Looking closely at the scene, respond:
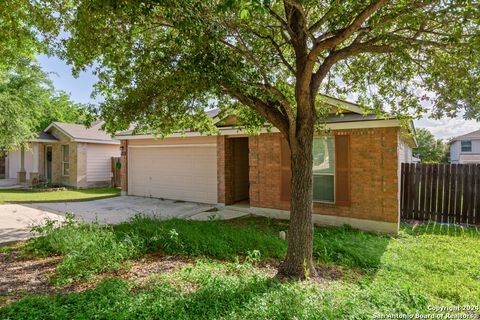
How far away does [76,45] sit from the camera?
4703 mm

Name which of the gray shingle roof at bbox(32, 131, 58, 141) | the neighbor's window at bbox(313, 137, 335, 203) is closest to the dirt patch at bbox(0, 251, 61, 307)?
the neighbor's window at bbox(313, 137, 335, 203)

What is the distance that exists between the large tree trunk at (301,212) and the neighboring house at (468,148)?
3136cm

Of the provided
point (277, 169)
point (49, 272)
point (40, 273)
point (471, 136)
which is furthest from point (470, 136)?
point (40, 273)

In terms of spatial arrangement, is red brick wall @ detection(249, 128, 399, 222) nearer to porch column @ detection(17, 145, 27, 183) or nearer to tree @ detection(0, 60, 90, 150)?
tree @ detection(0, 60, 90, 150)

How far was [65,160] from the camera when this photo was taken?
17.7 metres

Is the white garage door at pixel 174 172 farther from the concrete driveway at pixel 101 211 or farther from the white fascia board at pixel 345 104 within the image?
the white fascia board at pixel 345 104

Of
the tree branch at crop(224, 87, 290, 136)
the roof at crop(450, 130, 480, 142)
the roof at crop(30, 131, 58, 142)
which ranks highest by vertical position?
the roof at crop(450, 130, 480, 142)

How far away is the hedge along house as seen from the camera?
776 cm

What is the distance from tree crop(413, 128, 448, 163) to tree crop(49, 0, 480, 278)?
32751 mm

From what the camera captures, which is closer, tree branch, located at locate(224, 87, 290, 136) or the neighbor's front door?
tree branch, located at locate(224, 87, 290, 136)

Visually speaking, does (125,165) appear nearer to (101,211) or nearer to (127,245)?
(101,211)

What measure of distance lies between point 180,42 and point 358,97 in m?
4.79

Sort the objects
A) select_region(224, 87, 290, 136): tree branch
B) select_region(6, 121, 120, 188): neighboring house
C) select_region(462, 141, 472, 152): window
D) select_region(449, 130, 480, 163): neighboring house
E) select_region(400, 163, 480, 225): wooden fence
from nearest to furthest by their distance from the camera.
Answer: select_region(224, 87, 290, 136): tree branch < select_region(400, 163, 480, 225): wooden fence < select_region(6, 121, 120, 188): neighboring house < select_region(449, 130, 480, 163): neighboring house < select_region(462, 141, 472, 152): window

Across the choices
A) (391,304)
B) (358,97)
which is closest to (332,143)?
(358,97)
